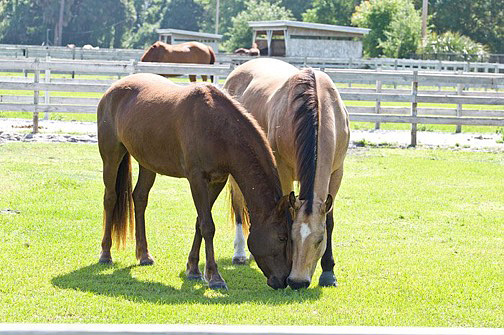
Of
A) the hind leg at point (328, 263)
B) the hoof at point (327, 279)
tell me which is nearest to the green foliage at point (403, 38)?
the hind leg at point (328, 263)

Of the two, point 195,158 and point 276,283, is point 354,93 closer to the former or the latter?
point 195,158

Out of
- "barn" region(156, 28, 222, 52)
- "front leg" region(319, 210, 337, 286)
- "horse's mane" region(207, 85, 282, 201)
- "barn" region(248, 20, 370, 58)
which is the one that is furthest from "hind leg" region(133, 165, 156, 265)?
"barn" region(156, 28, 222, 52)

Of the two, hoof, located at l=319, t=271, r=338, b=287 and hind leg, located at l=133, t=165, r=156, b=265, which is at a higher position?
hind leg, located at l=133, t=165, r=156, b=265

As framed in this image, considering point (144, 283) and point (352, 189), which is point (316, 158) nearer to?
point (144, 283)

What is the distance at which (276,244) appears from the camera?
5684 millimetres

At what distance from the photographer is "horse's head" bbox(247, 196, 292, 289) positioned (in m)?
5.68

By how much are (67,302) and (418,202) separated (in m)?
5.89

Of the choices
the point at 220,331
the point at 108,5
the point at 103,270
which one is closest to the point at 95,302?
the point at 103,270

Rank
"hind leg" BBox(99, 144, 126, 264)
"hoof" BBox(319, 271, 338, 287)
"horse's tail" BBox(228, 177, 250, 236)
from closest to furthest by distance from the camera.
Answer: "hoof" BBox(319, 271, 338, 287), "hind leg" BBox(99, 144, 126, 264), "horse's tail" BBox(228, 177, 250, 236)

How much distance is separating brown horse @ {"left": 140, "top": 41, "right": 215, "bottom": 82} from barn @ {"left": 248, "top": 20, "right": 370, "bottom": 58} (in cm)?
2096

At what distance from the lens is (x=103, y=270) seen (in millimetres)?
6543

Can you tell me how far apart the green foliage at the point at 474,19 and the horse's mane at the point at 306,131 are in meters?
54.2

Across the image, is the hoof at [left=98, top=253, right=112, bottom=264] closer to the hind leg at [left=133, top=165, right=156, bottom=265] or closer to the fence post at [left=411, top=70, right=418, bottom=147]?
the hind leg at [left=133, top=165, right=156, bottom=265]

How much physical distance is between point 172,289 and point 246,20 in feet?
203
